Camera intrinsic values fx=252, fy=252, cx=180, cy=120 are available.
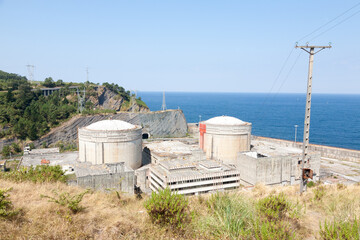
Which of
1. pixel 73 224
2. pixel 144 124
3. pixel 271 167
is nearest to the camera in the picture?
pixel 73 224

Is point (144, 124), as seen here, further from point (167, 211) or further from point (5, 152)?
point (167, 211)

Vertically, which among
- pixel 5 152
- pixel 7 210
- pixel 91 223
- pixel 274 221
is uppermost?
pixel 7 210

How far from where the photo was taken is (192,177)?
44.7 metres

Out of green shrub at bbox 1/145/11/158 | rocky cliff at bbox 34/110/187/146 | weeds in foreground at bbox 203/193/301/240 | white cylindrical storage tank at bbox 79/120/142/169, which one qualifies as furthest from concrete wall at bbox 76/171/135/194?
rocky cliff at bbox 34/110/187/146

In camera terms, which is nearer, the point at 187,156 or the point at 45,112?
the point at 187,156

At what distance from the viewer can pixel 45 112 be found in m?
86.6

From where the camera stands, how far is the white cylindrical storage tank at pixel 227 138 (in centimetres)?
5975

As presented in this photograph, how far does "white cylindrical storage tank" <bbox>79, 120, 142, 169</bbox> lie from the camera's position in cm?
4951

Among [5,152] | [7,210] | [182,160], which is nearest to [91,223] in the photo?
[7,210]

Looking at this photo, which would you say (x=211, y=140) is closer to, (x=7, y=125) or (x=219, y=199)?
(x=219, y=199)

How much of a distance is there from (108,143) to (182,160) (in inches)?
611

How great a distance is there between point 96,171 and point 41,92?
77.6m

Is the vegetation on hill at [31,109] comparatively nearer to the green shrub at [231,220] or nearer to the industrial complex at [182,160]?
the industrial complex at [182,160]

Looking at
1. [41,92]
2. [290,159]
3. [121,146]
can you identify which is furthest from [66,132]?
[290,159]
